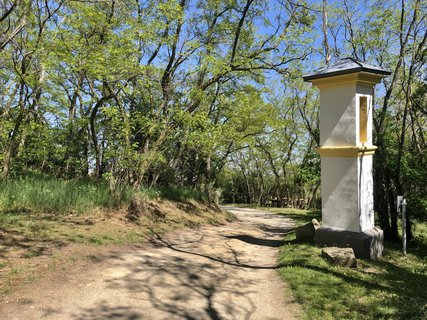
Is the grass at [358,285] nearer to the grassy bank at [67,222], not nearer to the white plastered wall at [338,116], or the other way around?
the white plastered wall at [338,116]

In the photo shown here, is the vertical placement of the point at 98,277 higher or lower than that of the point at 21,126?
lower

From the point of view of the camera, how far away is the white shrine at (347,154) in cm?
733

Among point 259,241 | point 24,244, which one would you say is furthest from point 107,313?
point 259,241

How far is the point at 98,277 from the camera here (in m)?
4.97

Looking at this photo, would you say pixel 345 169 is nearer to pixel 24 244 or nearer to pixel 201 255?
pixel 201 255

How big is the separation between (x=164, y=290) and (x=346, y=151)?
4.89 m

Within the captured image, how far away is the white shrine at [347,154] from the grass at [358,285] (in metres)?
0.57

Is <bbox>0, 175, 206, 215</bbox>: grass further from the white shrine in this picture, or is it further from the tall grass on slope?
the white shrine

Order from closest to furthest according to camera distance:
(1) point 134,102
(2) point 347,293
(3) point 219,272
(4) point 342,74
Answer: (2) point 347,293
(3) point 219,272
(4) point 342,74
(1) point 134,102

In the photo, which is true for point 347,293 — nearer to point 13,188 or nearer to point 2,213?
point 2,213

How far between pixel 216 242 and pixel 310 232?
2314 mm

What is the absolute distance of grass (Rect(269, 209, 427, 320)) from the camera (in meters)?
4.29

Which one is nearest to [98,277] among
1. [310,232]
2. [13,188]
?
[13,188]

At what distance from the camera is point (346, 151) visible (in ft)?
24.5
